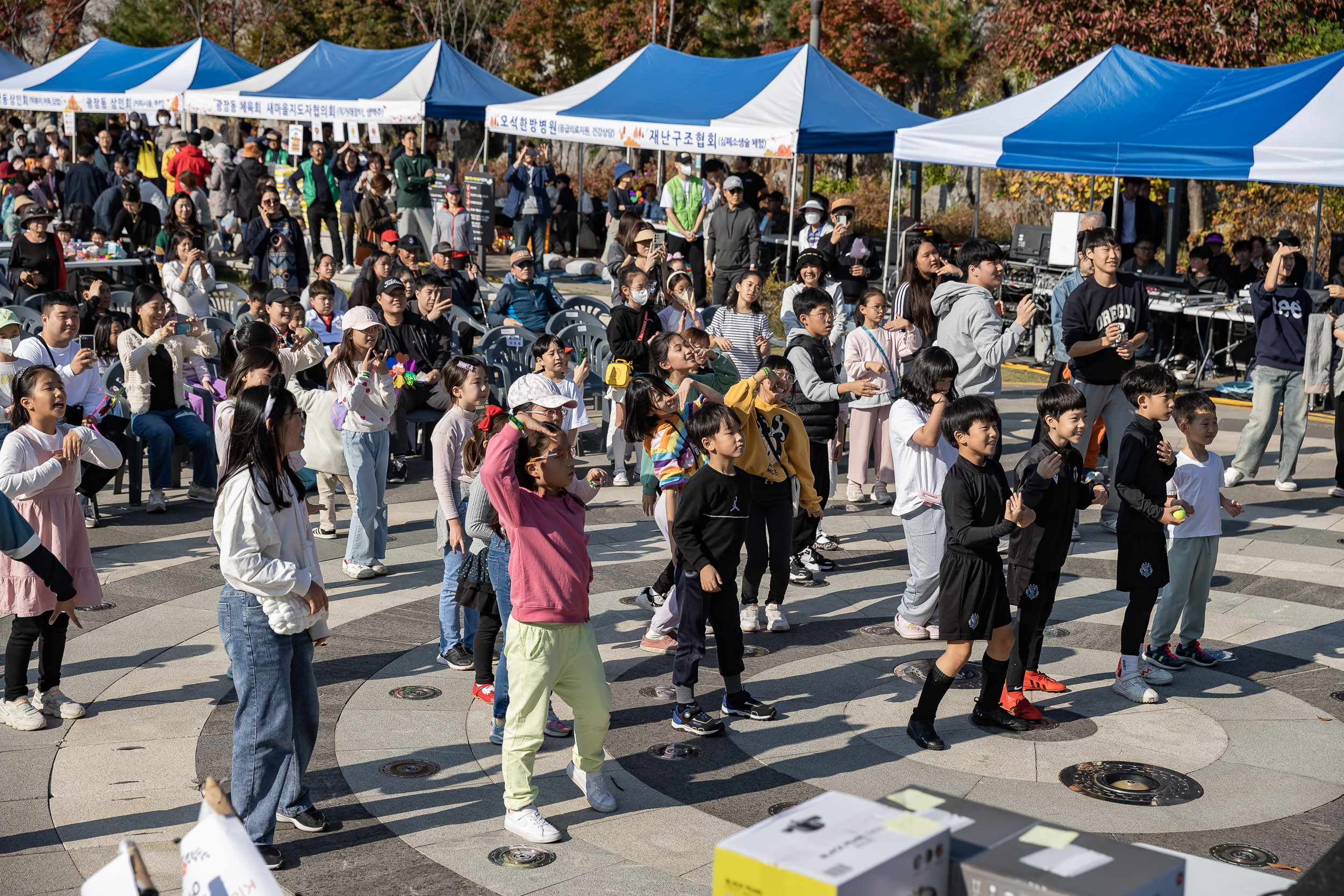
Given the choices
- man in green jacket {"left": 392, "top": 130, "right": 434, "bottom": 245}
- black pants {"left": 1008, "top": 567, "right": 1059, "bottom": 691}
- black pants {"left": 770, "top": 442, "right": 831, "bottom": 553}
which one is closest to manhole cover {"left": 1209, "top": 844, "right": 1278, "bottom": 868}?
black pants {"left": 1008, "top": 567, "right": 1059, "bottom": 691}

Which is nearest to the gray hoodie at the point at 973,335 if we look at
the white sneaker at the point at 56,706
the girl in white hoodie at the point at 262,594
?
the girl in white hoodie at the point at 262,594

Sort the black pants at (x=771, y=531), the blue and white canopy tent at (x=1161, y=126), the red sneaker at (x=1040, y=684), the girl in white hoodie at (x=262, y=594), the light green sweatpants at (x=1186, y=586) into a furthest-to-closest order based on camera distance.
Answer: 1. the blue and white canopy tent at (x=1161, y=126)
2. the black pants at (x=771, y=531)
3. the light green sweatpants at (x=1186, y=586)
4. the red sneaker at (x=1040, y=684)
5. the girl in white hoodie at (x=262, y=594)

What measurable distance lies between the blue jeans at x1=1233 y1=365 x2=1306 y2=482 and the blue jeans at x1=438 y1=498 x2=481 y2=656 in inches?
291

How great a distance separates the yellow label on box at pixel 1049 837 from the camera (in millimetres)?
2627

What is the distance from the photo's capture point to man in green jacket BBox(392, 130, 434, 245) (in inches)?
766

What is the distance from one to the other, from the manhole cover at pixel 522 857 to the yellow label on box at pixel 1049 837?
273 centimetres

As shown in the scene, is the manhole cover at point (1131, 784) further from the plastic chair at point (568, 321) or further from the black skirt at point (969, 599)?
the plastic chair at point (568, 321)

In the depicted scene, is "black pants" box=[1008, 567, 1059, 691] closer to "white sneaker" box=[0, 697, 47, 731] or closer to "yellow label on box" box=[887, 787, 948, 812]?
"yellow label on box" box=[887, 787, 948, 812]

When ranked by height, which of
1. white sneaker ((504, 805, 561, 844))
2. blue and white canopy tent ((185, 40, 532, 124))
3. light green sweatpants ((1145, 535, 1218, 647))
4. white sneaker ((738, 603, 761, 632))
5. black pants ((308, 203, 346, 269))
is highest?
blue and white canopy tent ((185, 40, 532, 124))

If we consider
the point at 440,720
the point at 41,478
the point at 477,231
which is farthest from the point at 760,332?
the point at 477,231

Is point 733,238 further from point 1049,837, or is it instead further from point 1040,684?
point 1049,837

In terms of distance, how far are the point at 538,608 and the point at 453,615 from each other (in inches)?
82.8

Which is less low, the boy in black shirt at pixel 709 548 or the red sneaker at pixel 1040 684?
the boy in black shirt at pixel 709 548

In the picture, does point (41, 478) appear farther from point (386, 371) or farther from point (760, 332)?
point (760, 332)
